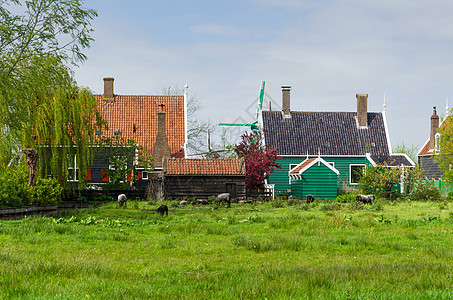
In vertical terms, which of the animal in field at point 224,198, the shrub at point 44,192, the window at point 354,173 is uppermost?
the window at point 354,173

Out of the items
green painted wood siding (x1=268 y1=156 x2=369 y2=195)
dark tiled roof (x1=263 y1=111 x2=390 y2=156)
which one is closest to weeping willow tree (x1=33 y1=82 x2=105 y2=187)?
dark tiled roof (x1=263 y1=111 x2=390 y2=156)

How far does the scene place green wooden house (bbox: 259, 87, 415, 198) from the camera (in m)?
44.7

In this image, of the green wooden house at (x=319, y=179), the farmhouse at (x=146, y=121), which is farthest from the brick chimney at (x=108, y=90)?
the green wooden house at (x=319, y=179)

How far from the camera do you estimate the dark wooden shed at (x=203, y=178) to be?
112 feet

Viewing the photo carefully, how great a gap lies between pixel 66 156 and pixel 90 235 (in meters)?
17.7

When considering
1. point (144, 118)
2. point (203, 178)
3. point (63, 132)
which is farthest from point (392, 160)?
point (63, 132)

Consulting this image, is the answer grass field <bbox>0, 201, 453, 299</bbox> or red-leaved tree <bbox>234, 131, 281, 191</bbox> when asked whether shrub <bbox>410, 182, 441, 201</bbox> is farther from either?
grass field <bbox>0, 201, 453, 299</bbox>

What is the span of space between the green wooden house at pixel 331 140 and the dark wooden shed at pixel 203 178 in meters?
8.58

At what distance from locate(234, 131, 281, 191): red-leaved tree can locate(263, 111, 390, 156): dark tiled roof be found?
126 inches

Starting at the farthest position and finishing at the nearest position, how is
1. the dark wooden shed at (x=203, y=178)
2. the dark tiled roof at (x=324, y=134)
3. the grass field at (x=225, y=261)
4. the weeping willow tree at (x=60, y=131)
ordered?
the dark tiled roof at (x=324, y=134) < the dark wooden shed at (x=203, y=178) < the weeping willow tree at (x=60, y=131) < the grass field at (x=225, y=261)

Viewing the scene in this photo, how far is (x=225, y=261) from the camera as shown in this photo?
9539 millimetres

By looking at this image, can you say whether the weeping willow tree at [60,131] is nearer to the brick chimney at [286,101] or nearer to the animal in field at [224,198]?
the animal in field at [224,198]

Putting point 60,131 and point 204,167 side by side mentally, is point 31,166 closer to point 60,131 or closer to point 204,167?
point 60,131

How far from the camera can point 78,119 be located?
29516mm
